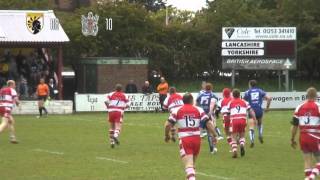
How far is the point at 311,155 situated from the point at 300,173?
7.60ft

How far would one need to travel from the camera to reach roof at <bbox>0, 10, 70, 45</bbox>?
1845 inches

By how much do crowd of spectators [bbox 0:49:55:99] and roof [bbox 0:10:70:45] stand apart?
1.45 meters

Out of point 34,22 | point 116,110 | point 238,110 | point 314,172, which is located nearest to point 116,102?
point 116,110

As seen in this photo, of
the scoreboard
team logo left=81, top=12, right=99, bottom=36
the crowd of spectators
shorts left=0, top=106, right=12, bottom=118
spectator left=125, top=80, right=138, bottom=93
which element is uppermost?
team logo left=81, top=12, right=99, bottom=36

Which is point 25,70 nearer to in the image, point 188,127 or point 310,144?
point 188,127

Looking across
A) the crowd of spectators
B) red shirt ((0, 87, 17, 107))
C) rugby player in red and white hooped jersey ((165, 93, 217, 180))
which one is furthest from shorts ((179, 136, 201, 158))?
the crowd of spectators

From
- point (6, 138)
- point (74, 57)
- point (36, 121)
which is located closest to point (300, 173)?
point (6, 138)

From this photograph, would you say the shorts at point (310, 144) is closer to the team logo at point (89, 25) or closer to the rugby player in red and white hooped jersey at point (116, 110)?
the rugby player in red and white hooped jersey at point (116, 110)

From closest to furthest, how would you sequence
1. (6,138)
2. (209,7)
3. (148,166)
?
(148,166)
(6,138)
(209,7)

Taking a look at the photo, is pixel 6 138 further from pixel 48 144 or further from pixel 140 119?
pixel 140 119

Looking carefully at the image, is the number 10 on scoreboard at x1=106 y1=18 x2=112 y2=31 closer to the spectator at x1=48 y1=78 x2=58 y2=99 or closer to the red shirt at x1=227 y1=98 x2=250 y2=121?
the spectator at x1=48 y1=78 x2=58 y2=99

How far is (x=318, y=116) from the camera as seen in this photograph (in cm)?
1469

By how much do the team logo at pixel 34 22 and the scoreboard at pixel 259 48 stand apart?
1223 cm

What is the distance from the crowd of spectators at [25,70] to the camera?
4600 cm
